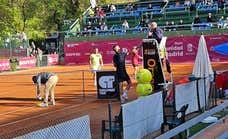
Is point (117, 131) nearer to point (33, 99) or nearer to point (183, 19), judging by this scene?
point (33, 99)

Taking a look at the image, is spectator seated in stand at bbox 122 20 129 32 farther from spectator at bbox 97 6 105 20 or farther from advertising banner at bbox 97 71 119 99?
advertising banner at bbox 97 71 119 99

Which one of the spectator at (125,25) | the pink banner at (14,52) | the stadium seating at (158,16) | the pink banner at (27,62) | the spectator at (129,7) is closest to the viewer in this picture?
the stadium seating at (158,16)

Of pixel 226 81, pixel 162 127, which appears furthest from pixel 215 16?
pixel 162 127

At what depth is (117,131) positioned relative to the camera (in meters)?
9.89

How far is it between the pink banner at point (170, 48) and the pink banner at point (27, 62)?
118 inches

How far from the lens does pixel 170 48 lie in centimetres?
4453

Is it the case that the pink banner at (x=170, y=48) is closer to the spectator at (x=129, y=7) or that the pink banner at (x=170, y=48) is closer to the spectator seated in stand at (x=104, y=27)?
the spectator seated in stand at (x=104, y=27)

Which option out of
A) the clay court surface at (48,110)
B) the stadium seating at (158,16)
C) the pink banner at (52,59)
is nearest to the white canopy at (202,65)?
the clay court surface at (48,110)

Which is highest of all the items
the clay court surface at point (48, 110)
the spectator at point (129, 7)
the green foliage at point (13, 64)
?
the spectator at point (129, 7)

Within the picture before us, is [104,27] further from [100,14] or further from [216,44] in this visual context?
[216,44]

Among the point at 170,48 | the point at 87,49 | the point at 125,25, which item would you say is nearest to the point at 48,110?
the point at 170,48

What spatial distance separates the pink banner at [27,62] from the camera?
160 feet

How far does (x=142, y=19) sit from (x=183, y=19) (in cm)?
396

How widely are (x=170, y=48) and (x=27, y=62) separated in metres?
13.6
